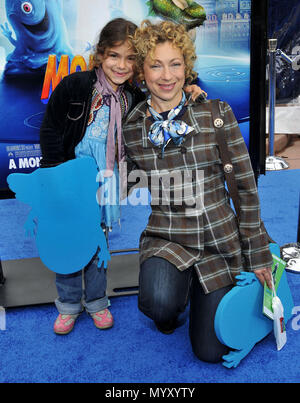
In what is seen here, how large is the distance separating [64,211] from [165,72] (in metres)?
0.62

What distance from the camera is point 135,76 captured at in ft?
5.25

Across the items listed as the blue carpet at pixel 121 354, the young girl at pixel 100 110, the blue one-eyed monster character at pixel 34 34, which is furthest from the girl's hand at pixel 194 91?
the blue carpet at pixel 121 354

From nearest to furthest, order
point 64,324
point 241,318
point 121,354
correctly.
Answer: point 241,318
point 121,354
point 64,324

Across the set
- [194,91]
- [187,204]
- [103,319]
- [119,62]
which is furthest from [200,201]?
[103,319]

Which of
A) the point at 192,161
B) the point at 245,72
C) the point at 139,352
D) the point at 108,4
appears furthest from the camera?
the point at 245,72

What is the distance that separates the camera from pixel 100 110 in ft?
5.32

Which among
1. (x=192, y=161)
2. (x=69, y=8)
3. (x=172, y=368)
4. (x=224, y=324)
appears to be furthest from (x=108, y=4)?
(x=172, y=368)

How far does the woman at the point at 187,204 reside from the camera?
152 centimetres

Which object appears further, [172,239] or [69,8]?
[69,8]

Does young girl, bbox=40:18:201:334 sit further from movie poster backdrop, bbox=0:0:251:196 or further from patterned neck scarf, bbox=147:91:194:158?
movie poster backdrop, bbox=0:0:251:196

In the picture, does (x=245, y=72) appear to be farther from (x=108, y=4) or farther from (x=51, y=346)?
(x=51, y=346)

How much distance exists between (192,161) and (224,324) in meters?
0.59

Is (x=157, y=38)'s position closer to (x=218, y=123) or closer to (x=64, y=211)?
(x=218, y=123)
